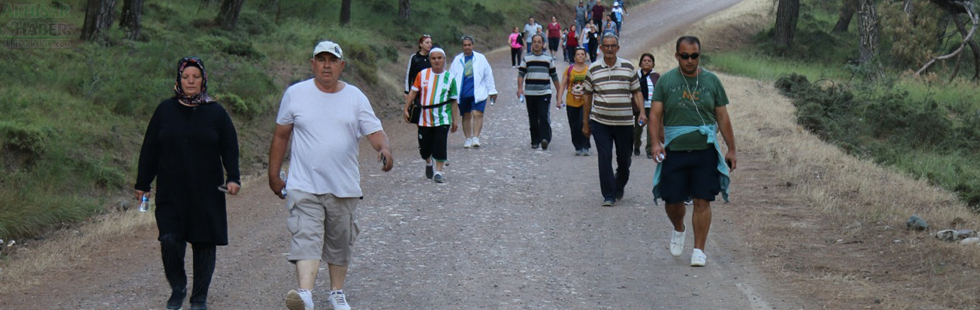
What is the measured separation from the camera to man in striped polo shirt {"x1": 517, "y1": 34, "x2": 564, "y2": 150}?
51.0 feet

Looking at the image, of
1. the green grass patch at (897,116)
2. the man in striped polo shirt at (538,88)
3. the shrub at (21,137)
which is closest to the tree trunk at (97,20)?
the shrub at (21,137)

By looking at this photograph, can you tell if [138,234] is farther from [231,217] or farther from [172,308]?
[172,308]

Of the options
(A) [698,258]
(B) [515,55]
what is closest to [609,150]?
(A) [698,258]

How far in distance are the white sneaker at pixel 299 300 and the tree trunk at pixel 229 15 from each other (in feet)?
66.6

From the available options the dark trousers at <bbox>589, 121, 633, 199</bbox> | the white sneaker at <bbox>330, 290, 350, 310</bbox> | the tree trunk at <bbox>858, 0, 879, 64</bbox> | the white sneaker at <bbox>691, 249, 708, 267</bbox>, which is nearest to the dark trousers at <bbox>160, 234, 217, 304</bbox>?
the white sneaker at <bbox>330, 290, 350, 310</bbox>

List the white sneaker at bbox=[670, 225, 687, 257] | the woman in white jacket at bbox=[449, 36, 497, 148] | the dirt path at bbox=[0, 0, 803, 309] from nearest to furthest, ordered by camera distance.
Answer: the dirt path at bbox=[0, 0, 803, 309] → the white sneaker at bbox=[670, 225, 687, 257] → the woman in white jacket at bbox=[449, 36, 497, 148]

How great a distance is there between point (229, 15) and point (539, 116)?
12.8m

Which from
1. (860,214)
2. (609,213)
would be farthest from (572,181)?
(860,214)

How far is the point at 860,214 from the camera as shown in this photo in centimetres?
1047

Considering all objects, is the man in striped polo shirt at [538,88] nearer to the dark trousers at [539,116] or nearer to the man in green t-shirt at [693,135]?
the dark trousers at [539,116]

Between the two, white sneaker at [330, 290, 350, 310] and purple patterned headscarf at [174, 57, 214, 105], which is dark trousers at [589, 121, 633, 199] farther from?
purple patterned headscarf at [174, 57, 214, 105]

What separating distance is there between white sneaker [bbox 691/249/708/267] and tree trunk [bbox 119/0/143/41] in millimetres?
15083

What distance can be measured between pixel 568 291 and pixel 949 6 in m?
5.92

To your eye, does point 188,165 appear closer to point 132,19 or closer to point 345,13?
point 132,19
